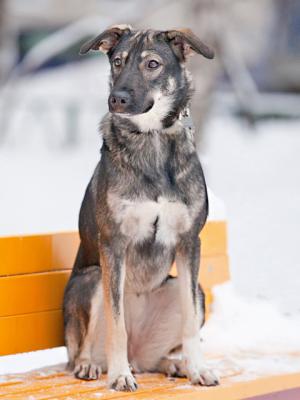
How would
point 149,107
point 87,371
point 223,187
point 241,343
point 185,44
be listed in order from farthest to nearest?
point 223,187 → point 241,343 → point 87,371 → point 185,44 → point 149,107

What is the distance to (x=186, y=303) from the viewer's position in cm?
339

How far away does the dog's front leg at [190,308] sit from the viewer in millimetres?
3320

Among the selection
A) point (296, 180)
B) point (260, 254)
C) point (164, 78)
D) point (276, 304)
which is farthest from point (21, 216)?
point (296, 180)

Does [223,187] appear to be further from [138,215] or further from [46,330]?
[138,215]

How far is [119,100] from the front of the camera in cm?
307

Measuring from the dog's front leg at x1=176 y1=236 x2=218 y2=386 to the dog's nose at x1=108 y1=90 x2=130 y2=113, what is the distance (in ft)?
1.90

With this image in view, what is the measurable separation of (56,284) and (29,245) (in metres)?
0.24

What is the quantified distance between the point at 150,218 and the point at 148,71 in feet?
1.80

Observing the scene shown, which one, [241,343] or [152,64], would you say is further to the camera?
[241,343]

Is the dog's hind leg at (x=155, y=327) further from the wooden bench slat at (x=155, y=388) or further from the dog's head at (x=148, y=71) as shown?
the dog's head at (x=148, y=71)

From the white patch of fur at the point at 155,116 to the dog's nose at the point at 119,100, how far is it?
14 centimetres

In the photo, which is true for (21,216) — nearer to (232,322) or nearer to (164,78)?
(232,322)

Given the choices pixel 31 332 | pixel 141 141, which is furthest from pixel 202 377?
pixel 141 141

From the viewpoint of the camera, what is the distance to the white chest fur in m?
3.22
